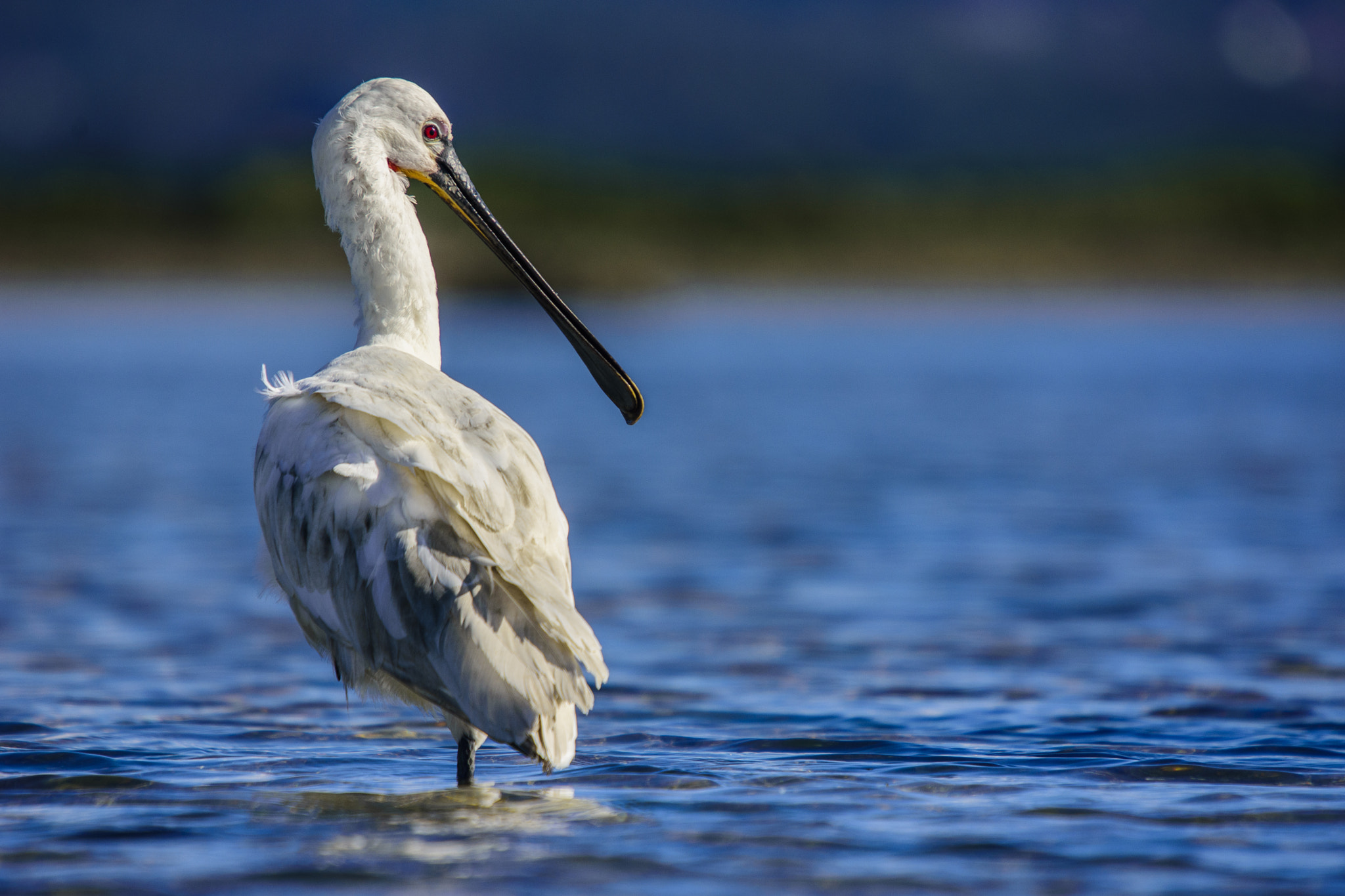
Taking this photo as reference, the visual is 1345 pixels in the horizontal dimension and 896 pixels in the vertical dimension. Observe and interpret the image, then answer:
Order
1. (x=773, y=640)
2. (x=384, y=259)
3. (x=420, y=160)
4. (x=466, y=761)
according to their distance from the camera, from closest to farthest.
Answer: (x=466, y=761)
(x=384, y=259)
(x=420, y=160)
(x=773, y=640)

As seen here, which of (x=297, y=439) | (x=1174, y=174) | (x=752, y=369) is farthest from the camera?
(x=1174, y=174)

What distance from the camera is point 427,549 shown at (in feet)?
17.5

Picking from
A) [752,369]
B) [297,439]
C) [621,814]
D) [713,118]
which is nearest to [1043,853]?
[621,814]

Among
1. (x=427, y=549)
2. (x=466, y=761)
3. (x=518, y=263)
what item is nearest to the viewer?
(x=427, y=549)

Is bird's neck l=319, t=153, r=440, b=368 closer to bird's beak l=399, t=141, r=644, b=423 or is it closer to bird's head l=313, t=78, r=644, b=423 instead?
bird's head l=313, t=78, r=644, b=423

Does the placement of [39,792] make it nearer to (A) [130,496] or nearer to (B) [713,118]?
(A) [130,496]

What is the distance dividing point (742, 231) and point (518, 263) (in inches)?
2596

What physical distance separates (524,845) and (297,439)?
1.55 meters

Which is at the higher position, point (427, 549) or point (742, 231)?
point (742, 231)

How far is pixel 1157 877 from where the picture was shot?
191 inches

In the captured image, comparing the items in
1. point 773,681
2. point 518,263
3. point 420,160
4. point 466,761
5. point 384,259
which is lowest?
point 466,761

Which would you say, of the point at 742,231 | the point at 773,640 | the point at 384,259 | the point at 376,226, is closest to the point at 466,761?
the point at 384,259

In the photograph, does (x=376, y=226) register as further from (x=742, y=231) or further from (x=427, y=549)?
(x=742, y=231)

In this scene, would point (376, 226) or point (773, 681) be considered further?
point (773, 681)
